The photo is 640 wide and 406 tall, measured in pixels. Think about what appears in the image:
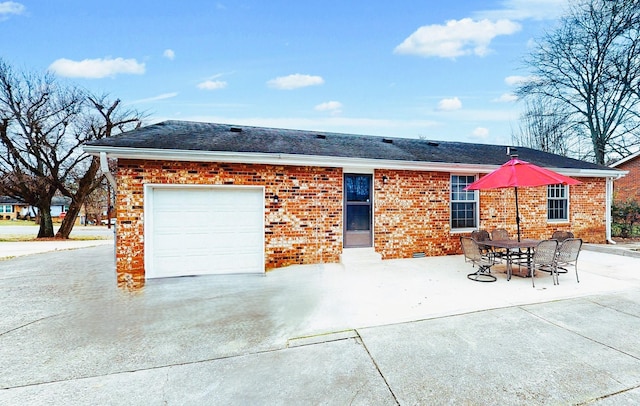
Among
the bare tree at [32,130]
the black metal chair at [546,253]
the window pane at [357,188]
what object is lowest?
the black metal chair at [546,253]

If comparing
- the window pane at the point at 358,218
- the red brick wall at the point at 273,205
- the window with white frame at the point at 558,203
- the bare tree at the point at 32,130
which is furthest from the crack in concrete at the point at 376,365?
the bare tree at the point at 32,130

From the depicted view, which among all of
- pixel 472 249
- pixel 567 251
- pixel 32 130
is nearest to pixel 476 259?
pixel 472 249

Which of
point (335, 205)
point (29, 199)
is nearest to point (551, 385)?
point (335, 205)

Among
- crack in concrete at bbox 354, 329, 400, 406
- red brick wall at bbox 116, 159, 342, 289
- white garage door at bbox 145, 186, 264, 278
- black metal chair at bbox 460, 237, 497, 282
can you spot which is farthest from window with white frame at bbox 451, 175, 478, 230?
crack in concrete at bbox 354, 329, 400, 406

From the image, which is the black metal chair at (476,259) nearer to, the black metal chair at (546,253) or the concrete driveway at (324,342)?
the concrete driveway at (324,342)

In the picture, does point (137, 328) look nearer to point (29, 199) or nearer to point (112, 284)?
point (112, 284)

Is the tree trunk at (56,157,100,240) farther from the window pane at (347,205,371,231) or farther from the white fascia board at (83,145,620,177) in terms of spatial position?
the window pane at (347,205,371,231)

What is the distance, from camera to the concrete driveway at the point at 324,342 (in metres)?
2.78

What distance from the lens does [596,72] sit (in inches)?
717

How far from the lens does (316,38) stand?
13.3m

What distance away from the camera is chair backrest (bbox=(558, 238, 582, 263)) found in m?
6.16

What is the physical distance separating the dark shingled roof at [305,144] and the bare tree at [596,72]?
35.4 ft

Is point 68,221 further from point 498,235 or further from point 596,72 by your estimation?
point 596,72

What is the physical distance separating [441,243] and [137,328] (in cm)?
782
